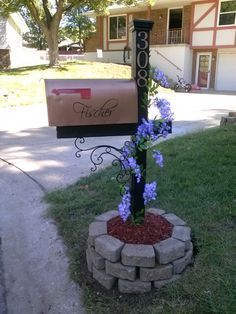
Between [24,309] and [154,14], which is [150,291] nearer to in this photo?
[24,309]

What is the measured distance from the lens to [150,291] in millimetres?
2484

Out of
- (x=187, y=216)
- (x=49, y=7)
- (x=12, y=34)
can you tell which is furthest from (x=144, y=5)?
(x=187, y=216)

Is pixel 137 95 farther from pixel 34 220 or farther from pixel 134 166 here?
pixel 34 220

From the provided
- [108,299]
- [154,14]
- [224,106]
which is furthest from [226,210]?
[154,14]

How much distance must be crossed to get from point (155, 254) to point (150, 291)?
262 millimetres

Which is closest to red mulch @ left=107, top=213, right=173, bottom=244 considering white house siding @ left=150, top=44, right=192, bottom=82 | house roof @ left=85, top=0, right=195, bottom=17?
house roof @ left=85, top=0, right=195, bottom=17

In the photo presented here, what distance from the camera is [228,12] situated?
1920 centimetres

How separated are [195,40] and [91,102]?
1955 cm

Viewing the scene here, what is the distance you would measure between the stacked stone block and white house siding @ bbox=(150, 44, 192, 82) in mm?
18583

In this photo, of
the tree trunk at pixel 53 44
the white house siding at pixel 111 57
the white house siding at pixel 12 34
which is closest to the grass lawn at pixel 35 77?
the tree trunk at pixel 53 44

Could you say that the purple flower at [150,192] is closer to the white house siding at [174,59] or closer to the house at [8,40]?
the white house siding at [174,59]

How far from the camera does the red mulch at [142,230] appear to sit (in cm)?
259

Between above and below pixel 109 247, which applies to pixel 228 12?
above

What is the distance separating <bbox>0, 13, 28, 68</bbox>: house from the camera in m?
22.8
